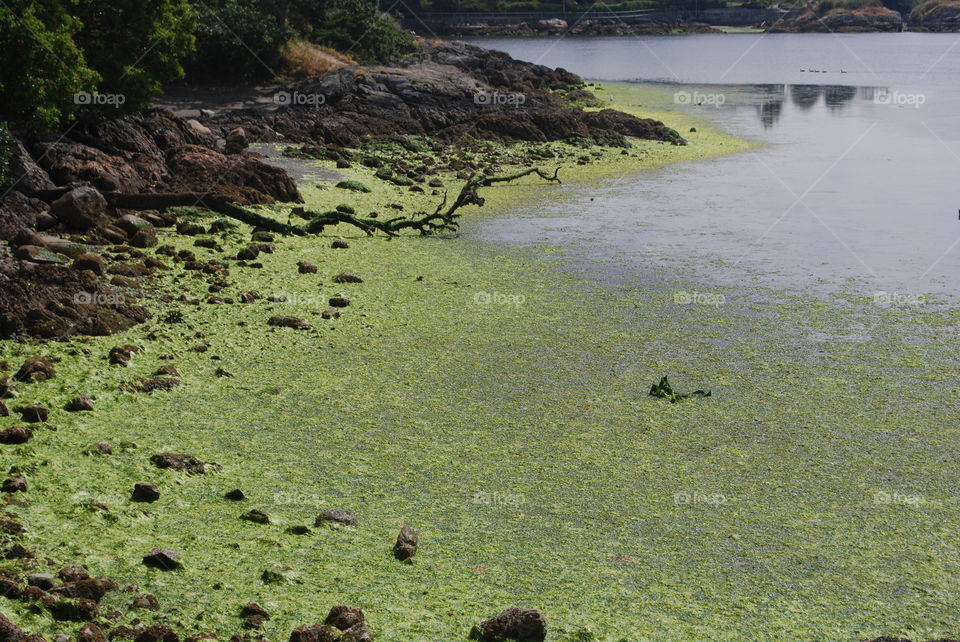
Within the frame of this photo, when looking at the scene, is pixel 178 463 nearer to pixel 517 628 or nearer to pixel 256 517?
pixel 256 517

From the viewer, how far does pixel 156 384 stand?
795cm

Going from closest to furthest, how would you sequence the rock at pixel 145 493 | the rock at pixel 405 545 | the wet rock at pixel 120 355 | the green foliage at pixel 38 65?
1. the rock at pixel 405 545
2. the rock at pixel 145 493
3. the wet rock at pixel 120 355
4. the green foliage at pixel 38 65

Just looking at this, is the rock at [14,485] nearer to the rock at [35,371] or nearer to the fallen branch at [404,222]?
the rock at [35,371]

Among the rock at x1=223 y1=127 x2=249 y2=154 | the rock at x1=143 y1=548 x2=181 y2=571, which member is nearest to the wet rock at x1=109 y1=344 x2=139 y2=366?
the rock at x1=143 y1=548 x2=181 y2=571

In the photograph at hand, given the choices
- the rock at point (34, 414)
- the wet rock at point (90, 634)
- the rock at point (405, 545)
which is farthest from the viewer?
the rock at point (34, 414)

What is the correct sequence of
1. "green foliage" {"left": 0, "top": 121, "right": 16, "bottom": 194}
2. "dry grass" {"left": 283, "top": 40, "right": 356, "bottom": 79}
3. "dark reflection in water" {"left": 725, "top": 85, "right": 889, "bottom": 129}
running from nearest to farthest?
1. "green foliage" {"left": 0, "top": 121, "right": 16, "bottom": 194}
2. "dry grass" {"left": 283, "top": 40, "right": 356, "bottom": 79}
3. "dark reflection in water" {"left": 725, "top": 85, "right": 889, "bottom": 129}

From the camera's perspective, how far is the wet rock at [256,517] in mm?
6012

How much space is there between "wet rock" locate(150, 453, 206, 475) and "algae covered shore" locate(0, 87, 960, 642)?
0.31 feet

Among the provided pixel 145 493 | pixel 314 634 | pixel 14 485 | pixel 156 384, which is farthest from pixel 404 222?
pixel 314 634

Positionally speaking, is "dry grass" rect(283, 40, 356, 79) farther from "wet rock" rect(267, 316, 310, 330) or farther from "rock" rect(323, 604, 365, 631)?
"rock" rect(323, 604, 365, 631)

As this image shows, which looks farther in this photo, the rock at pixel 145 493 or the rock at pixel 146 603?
the rock at pixel 145 493

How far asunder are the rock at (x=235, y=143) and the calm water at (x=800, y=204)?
5.14 metres

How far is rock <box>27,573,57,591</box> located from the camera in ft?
16.3

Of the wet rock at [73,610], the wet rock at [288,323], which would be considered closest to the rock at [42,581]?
the wet rock at [73,610]
